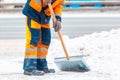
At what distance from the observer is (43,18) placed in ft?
24.5

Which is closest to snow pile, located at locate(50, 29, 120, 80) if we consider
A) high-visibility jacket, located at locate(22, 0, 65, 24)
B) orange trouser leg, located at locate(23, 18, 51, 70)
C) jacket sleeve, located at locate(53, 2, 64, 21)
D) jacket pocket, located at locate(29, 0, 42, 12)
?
orange trouser leg, located at locate(23, 18, 51, 70)

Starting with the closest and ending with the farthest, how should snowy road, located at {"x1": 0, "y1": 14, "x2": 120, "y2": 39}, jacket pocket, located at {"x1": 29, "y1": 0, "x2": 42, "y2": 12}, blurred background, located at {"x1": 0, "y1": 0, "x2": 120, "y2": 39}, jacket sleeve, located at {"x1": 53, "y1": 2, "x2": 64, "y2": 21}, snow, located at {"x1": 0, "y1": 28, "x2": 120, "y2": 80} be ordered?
snow, located at {"x1": 0, "y1": 28, "x2": 120, "y2": 80}, jacket pocket, located at {"x1": 29, "y1": 0, "x2": 42, "y2": 12}, jacket sleeve, located at {"x1": 53, "y1": 2, "x2": 64, "y2": 21}, snowy road, located at {"x1": 0, "y1": 14, "x2": 120, "y2": 39}, blurred background, located at {"x1": 0, "y1": 0, "x2": 120, "y2": 39}

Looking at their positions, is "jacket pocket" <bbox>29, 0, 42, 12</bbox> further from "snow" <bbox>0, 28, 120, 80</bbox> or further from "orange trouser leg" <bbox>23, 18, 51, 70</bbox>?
"snow" <bbox>0, 28, 120, 80</bbox>

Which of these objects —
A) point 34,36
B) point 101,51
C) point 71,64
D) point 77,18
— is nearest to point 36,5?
point 34,36

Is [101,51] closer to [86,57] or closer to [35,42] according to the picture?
[86,57]

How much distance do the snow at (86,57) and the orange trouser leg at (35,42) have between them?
269 mm

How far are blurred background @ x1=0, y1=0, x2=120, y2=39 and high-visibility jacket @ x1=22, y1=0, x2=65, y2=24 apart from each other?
732cm

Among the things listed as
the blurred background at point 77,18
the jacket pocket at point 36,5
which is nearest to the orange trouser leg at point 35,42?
the jacket pocket at point 36,5

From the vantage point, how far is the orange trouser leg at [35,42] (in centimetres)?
743

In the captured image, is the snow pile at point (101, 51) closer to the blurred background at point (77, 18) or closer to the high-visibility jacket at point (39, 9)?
the high-visibility jacket at point (39, 9)

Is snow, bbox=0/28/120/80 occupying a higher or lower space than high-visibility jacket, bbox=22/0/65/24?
lower

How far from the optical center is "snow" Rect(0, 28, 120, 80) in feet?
23.4

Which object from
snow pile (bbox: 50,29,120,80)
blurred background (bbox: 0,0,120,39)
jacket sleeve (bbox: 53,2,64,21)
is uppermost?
jacket sleeve (bbox: 53,2,64,21)

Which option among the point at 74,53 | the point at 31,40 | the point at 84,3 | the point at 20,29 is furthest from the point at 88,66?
the point at 84,3
